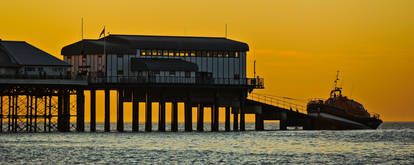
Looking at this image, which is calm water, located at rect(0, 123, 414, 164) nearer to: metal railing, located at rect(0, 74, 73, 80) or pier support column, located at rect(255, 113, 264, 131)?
metal railing, located at rect(0, 74, 73, 80)

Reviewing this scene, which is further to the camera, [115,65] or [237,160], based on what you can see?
[115,65]

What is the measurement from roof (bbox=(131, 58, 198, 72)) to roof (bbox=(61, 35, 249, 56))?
1.47 m

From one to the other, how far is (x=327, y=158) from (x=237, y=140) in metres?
26.2

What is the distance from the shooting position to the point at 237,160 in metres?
79.6

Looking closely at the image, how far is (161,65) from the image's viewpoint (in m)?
121

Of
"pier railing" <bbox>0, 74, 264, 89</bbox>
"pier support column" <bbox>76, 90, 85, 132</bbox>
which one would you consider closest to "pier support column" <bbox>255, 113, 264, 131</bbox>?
"pier railing" <bbox>0, 74, 264, 89</bbox>

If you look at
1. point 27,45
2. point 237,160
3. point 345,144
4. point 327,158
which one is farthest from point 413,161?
point 27,45

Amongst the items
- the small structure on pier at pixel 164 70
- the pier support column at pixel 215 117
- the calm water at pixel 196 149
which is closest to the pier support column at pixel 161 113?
the small structure on pier at pixel 164 70

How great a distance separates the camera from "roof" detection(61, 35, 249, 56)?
398 feet

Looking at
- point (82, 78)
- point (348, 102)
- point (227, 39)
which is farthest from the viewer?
point (348, 102)

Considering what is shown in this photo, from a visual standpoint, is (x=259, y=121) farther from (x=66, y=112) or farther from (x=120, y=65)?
(x=66, y=112)

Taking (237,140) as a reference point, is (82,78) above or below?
above

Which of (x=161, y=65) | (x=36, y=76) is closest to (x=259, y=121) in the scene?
(x=161, y=65)

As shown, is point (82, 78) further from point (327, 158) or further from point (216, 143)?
point (327, 158)
